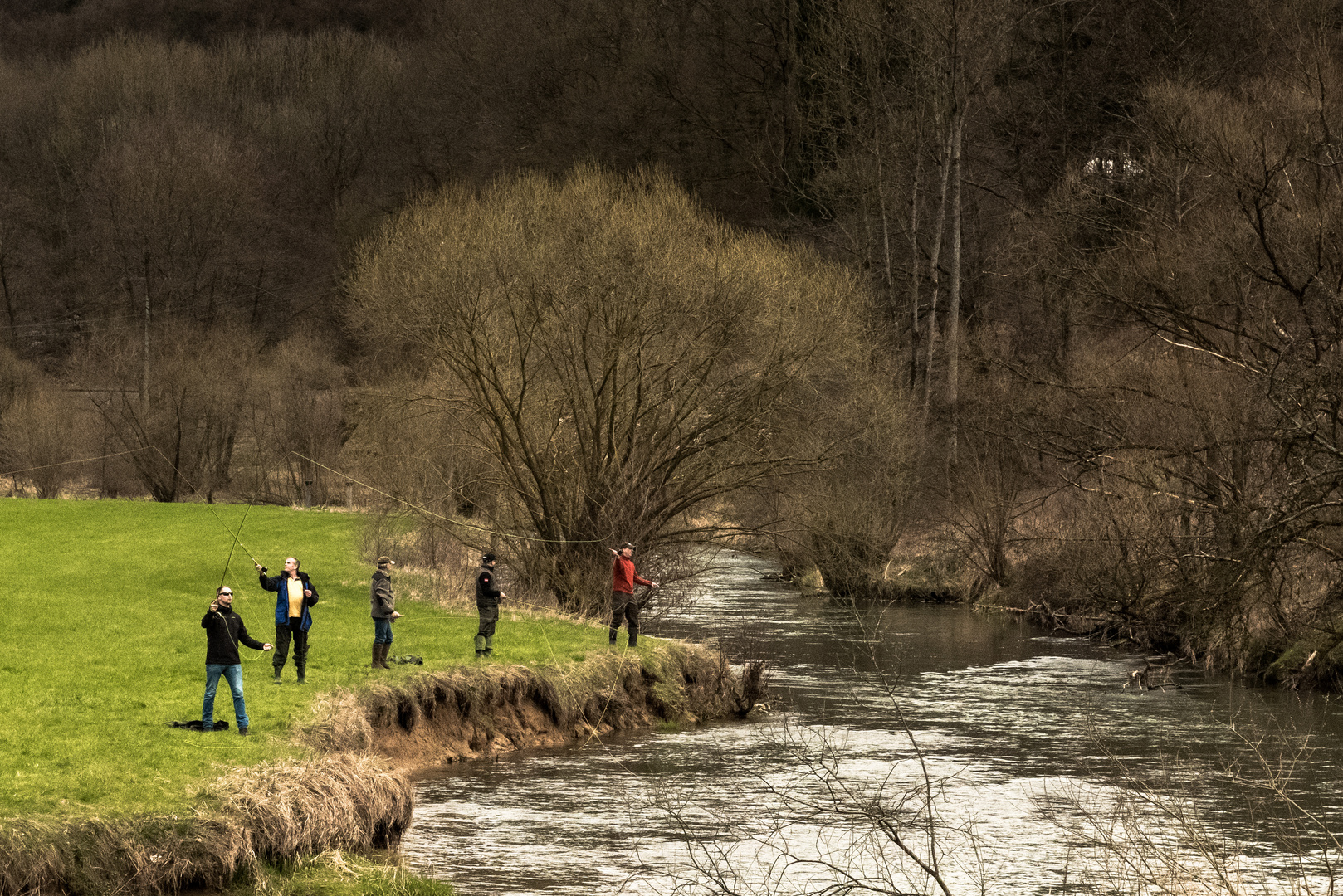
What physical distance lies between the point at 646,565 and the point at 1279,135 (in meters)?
15.5

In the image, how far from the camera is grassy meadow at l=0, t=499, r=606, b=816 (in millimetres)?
17203

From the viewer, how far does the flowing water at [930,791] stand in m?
16.2

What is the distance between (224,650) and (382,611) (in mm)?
5130

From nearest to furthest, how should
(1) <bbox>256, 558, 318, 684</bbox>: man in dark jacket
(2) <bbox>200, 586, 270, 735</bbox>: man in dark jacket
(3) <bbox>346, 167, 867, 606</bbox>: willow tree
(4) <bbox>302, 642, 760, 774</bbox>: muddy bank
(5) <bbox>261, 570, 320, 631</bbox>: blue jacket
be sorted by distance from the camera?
1. (2) <bbox>200, 586, 270, 735</bbox>: man in dark jacket
2. (5) <bbox>261, 570, 320, 631</bbox>: blue jacket
3. (1) <bbox>256, 558, 318, 684</bbox>: man in dark jacket
4. (4) <bbox>302, 642, 760, 774</bbox>: muddy bank
5. (3) <bbox>346, 167, 867, 606</bbox>: willow tree

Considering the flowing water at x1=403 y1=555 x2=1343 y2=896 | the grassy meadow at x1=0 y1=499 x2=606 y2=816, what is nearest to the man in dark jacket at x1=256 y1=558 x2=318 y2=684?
the grassy meadow at x1=0 y1=499 x2=606 y2=816

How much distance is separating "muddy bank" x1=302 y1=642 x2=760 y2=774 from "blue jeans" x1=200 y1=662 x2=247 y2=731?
109 centimetres

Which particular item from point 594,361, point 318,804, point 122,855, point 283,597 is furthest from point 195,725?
point 594,361

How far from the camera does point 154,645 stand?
25328mm

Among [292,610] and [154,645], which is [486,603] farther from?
[154,645]

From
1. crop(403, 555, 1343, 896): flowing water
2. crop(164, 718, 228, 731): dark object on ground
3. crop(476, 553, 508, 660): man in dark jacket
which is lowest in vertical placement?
crop(403, 555, 1343, 896): flowing water

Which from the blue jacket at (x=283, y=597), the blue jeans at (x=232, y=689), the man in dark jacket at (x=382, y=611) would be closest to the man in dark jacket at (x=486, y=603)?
the man in dark jacket at (x=382, y=611)

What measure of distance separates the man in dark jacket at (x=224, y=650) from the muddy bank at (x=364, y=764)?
1.15 meters

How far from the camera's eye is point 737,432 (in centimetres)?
3450

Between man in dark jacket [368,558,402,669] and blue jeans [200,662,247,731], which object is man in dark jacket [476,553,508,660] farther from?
blue jeans [200,662,247,731]
